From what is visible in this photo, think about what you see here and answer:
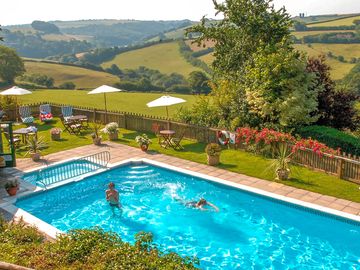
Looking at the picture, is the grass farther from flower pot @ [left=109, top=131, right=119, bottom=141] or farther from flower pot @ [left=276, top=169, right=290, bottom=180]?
flower pot @ [left=276, top=169, right=290, bottom=180]

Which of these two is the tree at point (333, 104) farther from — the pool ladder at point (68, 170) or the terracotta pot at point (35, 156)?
the terracotta pot at point (35, 156)

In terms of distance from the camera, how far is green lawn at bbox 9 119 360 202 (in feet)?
44.0

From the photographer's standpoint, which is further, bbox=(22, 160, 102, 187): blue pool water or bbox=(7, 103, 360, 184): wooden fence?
bbox=(22, 160, 102, 187): blue pool water

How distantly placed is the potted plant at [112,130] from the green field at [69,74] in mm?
62988

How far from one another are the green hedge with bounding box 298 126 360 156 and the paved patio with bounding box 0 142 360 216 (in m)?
4.19

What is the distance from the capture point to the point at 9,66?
2635 inches

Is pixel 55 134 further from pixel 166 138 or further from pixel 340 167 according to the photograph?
pixel 340 167

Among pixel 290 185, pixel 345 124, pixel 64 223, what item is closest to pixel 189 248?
pixel 64 223

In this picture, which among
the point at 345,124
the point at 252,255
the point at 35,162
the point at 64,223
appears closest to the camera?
the point at 252,255

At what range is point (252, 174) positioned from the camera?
15.1m

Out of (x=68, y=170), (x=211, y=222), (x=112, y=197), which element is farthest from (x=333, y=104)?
(x=68, y=170)

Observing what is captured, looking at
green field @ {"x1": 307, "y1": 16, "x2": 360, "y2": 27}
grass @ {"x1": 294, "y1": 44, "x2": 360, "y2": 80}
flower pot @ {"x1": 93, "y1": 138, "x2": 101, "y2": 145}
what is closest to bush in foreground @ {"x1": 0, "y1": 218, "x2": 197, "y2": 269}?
flower pot @ {"x1": 93, "y1": 138, "x2": 101, "y2": 145}

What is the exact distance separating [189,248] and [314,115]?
12349mm

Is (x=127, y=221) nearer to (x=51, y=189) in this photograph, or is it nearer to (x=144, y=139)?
(x=51, y=189)
